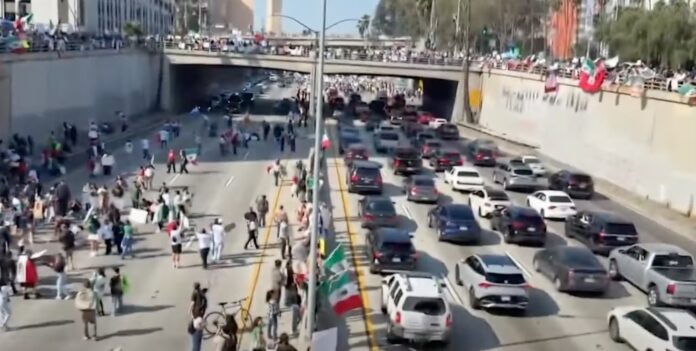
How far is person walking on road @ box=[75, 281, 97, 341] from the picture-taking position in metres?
21.2

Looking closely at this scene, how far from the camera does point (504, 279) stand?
81.7 ft

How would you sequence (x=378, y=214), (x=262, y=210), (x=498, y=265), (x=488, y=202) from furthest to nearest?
(x=488, y=202) < (x=378, y=214) < (x=262, y=210) < (x=498, y=265)

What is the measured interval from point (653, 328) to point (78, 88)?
47170mm

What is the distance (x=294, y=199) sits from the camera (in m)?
41.2

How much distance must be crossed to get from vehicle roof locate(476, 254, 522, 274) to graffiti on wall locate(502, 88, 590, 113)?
33.5m

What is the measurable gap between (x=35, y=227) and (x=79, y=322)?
1096 centimetres

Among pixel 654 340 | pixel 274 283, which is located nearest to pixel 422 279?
pixel 274 283

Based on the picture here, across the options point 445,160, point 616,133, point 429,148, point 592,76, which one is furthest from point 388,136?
point 616,133

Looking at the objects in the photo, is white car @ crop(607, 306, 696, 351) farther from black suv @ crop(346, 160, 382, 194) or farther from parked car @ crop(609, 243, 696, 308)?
black suv @ crop(346, 160, 382, 194)

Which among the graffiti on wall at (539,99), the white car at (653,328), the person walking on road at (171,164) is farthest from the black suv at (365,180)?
the white car at (653,328)

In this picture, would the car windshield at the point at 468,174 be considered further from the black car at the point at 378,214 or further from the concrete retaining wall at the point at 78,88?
the concrete retaining wall at the point at 78,88

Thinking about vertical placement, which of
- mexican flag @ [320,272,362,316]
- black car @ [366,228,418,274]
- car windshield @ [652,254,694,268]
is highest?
mexican flag @ [320,272,362,316]

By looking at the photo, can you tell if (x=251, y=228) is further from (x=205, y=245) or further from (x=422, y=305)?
(x=422, y=305)

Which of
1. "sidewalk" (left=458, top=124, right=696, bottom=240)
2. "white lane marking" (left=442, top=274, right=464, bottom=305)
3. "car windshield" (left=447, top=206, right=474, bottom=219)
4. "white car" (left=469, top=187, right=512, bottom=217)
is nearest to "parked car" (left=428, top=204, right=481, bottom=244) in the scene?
"car windshield" (left=447, top=206, right=474, bottom=219)
